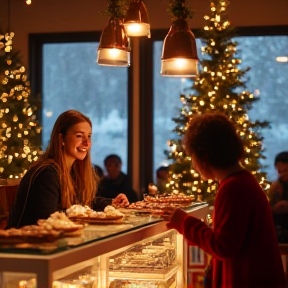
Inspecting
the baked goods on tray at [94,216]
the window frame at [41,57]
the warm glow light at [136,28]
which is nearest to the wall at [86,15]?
the window frame at [41,57]

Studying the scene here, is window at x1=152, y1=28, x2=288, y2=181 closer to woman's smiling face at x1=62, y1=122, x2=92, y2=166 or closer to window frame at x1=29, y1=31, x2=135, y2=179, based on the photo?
window frame at x1=29, y1=31, x2=135, y2=179

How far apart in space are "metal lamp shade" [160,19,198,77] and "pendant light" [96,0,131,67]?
1.05 ft

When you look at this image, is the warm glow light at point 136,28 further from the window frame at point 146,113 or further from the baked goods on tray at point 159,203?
the window frame at point 146,113

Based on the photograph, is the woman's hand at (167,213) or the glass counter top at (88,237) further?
the woman's hand at (167,213)

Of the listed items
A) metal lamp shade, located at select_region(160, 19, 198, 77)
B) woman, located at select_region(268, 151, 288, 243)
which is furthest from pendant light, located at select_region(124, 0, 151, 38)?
woman, located at select_region(268, 151, 288, 243)

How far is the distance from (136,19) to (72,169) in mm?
1148

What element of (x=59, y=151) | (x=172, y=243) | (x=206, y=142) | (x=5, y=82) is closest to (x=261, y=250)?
(x=206, y=142)

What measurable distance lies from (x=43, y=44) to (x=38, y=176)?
23.3 ft

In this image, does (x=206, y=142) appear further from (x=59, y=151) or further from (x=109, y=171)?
(x=109, y=171)

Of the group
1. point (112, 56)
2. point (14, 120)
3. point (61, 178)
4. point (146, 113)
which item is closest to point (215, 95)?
point (146, 113)

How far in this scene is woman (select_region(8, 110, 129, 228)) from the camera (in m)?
4.10

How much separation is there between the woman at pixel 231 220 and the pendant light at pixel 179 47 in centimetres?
131

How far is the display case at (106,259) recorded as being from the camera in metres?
2.64

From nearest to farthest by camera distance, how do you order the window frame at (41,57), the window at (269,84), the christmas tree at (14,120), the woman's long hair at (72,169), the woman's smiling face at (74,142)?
the woman's long hair at (72,169), the woman's smiling face at (74,142), the christmas tree at (14,120), the window at (269,84), the window frame at (41,57)
